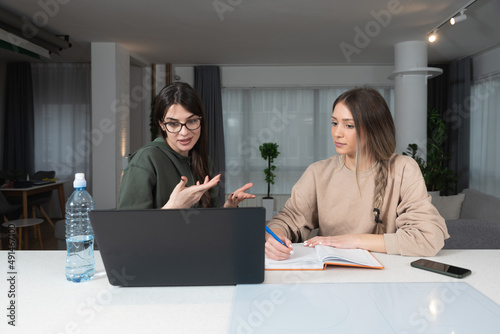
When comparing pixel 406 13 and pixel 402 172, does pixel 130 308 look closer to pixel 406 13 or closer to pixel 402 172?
pixel 402 172

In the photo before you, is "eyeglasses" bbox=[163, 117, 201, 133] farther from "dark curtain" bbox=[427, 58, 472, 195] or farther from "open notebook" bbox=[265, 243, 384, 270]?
"dark curtain" bbox=[427, 58, 472, 195]

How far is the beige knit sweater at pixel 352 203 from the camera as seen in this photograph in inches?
58.4

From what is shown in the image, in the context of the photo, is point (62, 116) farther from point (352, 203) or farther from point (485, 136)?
point (485, 136)

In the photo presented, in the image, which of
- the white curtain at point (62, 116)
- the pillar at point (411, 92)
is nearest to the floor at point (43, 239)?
the white curtain at point (62, 116)

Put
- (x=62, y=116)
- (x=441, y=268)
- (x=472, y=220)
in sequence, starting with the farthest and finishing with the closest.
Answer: (x=62, y=116) → (x=472, y=220) → (x=441, y=268)

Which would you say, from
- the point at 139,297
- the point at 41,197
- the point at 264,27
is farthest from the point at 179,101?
the point at 41,197

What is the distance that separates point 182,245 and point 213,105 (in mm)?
6106

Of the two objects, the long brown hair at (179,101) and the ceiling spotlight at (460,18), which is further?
the ceiling spotlight at (460,18)

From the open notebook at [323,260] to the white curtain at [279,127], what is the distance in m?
5.79

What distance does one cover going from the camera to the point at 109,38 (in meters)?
5.21

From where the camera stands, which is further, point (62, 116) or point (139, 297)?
point (62, 116)

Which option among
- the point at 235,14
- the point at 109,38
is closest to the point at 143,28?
the point at 109,38

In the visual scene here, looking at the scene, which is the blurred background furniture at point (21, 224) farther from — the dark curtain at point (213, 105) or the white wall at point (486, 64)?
the white wall at point (486, 64)

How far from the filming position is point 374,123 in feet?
5.07
